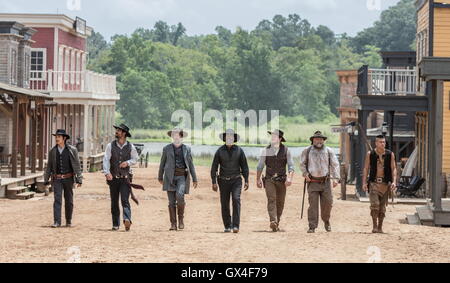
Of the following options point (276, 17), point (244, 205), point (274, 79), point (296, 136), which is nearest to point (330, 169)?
point (244, 205)

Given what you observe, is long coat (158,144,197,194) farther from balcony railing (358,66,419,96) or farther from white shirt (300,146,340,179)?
balcony railing (358,66,419,96)

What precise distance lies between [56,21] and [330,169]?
101 ft

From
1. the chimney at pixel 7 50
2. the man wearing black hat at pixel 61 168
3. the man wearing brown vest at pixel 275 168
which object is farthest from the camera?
the chimney at pixel 7 50

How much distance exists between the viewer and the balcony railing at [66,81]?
148 ft

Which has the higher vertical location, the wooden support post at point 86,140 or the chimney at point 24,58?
the chimney at point 24,58

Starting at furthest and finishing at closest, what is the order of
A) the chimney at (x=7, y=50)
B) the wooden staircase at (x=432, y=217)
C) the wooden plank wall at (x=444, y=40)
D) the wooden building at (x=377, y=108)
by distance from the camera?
the chimney at (x=7, y=50) < the wooden building at (x=377, y=108) < the wooden plank wall at (x=444, y=40) < the wooden staircase at (x=432, y=217)

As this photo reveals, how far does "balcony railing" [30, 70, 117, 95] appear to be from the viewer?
44969mm

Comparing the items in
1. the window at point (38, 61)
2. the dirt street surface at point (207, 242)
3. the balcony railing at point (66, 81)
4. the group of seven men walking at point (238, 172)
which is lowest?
Answer: the dirt street surface at point (207, 242)

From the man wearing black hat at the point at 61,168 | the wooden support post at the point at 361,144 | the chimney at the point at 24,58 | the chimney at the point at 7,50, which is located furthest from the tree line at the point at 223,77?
the man wearing black hat at the point at 61,168

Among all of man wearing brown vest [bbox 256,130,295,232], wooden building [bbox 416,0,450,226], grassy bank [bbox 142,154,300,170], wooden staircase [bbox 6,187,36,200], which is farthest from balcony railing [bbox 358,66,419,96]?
grassy bank [bbox 142,154,300,170]

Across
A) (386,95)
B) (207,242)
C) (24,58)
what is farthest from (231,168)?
(24,58)

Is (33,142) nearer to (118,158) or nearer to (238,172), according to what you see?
(118,158)

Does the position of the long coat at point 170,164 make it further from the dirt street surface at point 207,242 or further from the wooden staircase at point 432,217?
the wooden staircase at point 432,217

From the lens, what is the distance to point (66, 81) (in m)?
47.9
